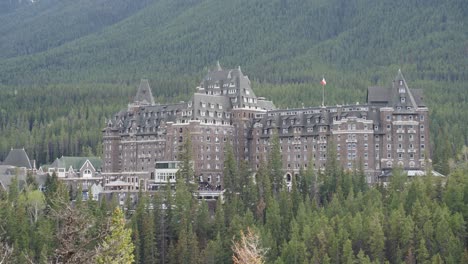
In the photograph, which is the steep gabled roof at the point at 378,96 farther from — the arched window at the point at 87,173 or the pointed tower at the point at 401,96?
the arched window at the point at 87,173

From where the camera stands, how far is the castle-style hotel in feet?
433

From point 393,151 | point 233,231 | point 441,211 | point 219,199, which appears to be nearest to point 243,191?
point 219,199

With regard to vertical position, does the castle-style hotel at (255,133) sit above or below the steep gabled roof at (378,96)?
below

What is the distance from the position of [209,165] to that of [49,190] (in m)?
25.2

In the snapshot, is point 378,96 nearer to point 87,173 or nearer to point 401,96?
point 401,96

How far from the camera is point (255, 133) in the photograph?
144 meters

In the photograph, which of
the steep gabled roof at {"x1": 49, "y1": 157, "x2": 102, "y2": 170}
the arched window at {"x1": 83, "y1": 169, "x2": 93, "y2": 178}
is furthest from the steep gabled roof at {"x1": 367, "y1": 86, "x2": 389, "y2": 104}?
the steep gabled roof at {"x1": 49, "y1": 157, "x2": 102, "y2": 170}

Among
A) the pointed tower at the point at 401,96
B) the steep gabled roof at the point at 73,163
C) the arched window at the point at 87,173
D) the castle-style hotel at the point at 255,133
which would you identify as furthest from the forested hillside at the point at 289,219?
the steep gabled roof at the point at 73,163

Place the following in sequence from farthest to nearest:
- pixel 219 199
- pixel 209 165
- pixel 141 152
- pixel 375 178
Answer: pixel 141 152 → pixel 209 165 → pixel 375 178 → pixel 219 199

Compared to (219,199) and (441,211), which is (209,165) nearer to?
(219,199)

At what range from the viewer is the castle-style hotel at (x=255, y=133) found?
131875 mm

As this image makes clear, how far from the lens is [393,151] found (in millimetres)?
131750

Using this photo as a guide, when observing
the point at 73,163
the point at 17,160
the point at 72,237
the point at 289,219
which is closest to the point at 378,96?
the point at 289,219

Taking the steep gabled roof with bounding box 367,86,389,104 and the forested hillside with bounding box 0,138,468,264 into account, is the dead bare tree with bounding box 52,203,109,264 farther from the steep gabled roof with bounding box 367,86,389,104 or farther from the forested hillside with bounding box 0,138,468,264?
the steep gabled roof with bounding box 367,86,389,104
